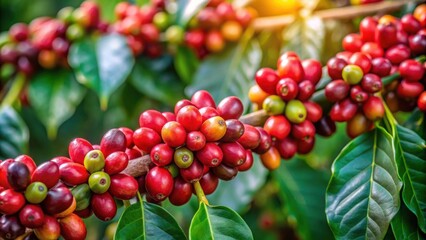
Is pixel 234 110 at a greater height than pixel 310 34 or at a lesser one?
greater

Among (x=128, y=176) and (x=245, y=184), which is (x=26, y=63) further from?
(x=128, y=176)

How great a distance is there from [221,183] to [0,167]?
77 centimetres

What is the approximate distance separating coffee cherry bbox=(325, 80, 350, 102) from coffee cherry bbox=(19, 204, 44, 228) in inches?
21.1

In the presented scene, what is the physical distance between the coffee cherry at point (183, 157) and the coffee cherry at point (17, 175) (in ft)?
0.73

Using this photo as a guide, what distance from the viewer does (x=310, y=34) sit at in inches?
54.7

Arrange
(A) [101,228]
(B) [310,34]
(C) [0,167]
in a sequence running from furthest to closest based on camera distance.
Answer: (A) [101,228]
(B) [310,34]
(C) [0,167]

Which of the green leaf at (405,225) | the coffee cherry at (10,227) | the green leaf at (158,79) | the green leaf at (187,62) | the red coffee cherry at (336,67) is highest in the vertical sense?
the coffee cherry at (10,227)

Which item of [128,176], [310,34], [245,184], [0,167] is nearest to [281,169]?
[245,184]

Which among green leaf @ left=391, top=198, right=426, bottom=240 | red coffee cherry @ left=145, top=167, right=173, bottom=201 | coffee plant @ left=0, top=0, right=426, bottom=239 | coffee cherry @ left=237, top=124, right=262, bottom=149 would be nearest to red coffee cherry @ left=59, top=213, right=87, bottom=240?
coffee plant @ left=0, top=0, right=426, bottom=239

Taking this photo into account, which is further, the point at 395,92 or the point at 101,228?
the point at 101,228

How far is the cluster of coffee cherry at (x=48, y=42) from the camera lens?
1.57 meters

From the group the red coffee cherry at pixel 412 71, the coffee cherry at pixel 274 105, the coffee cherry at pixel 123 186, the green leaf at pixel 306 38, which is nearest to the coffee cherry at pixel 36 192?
the coffee cherry at pixel 123 186

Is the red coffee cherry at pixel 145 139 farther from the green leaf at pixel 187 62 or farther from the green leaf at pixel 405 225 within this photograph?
the green leaf at pixel 187 62

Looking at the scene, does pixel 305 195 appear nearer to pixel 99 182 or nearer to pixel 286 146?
pixel 286 146
